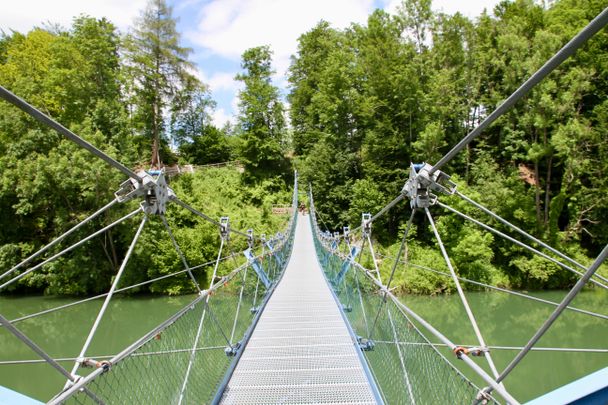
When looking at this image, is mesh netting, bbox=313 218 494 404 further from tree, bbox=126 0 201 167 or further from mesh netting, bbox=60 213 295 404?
tree, bbox=126 0 201 167

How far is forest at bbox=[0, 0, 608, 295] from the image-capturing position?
1152 cm

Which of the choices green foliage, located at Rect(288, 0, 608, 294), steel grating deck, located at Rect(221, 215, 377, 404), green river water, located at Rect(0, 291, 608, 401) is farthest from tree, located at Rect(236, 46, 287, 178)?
steel grating deck, located at Rect(221, 215, 377, 404)

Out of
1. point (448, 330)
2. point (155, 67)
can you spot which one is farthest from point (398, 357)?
point (155, 67)

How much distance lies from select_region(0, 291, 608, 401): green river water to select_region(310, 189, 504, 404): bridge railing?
468 centimetres

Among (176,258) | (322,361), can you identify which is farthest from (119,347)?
(322,361)

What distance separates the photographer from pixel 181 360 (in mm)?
2082

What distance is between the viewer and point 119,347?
863cm

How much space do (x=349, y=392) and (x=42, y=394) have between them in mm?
6858

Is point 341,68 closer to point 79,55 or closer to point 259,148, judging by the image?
point 259,148

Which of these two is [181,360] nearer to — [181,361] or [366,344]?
[181,361]

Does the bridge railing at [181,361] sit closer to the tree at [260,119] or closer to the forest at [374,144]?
the forest at [374,144]

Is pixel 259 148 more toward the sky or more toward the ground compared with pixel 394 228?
more toward the sky

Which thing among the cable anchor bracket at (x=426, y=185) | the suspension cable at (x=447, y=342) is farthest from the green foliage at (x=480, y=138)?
the cable anchor bracket at (x=426, y=185)

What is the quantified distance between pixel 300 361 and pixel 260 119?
17905 mm
